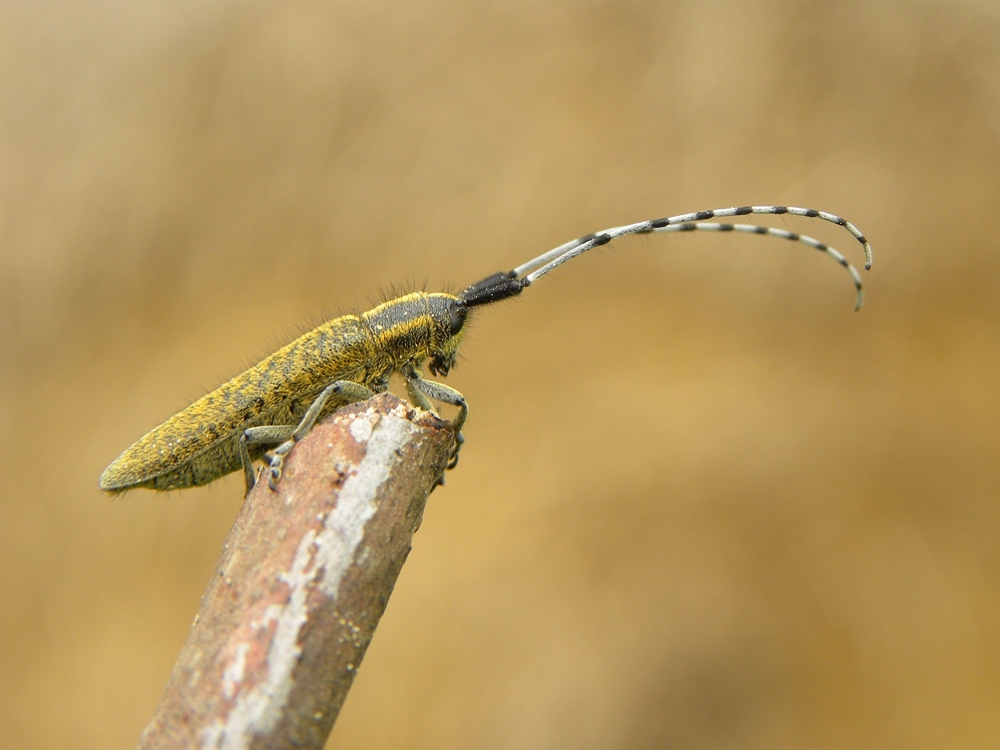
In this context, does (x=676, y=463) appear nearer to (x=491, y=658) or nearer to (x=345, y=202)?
(x=491, y=658)

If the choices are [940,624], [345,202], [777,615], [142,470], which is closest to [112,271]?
[345,202]

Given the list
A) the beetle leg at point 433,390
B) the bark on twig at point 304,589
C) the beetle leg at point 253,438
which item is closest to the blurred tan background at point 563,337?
the beetle leg at point 253,438

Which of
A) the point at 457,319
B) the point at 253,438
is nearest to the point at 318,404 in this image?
the point at 253,438

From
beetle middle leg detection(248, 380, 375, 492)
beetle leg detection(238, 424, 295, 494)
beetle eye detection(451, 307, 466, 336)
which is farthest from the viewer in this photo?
beetle eye detection(451, 307, 466, 336)

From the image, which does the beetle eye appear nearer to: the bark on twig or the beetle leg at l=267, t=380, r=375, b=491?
the beetle leg at l=267, t=380, r=375, b=491

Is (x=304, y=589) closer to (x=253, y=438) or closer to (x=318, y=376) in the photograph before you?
(x=253, y=438)

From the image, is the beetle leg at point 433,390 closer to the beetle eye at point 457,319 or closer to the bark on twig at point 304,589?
the beetle eye at point 457,319

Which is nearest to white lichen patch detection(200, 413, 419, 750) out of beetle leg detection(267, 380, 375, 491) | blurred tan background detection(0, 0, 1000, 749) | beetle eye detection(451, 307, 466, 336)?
beetle leg detection(267, 380, 375, 491)
